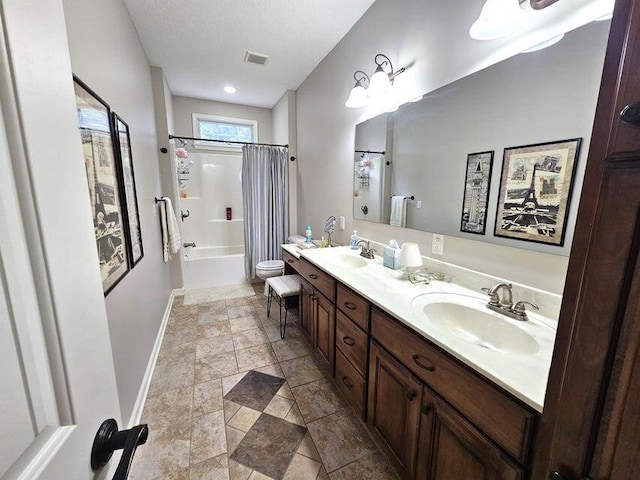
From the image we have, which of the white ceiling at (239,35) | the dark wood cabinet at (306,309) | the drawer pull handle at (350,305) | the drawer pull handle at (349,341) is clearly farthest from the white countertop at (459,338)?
the white ceiling at (239,35)

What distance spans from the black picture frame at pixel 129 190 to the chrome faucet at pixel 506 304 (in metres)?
1.99

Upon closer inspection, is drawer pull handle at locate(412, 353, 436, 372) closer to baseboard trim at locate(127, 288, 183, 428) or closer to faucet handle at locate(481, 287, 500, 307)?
faucet handle at locate(481, 287, 500, 307)

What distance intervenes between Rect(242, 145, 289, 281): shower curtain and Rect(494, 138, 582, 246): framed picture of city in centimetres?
291

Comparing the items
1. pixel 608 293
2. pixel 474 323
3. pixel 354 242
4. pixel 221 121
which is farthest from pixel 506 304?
pixel 221 121

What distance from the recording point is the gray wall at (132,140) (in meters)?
1.28

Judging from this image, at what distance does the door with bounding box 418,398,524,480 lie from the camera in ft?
2.52

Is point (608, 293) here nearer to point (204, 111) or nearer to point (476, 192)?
point (476, 192)

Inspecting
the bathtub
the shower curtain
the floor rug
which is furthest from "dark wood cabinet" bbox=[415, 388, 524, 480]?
the bathtub

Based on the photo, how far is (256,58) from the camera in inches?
109

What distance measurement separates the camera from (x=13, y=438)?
28 cm

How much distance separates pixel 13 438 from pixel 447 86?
1.91 metres

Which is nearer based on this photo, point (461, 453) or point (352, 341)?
point (461, 453)

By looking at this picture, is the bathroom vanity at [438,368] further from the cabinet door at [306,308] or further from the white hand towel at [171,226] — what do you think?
the white hand towel at [171,226]

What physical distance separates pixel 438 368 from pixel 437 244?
2.76 feet
